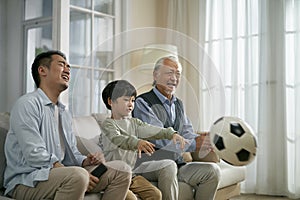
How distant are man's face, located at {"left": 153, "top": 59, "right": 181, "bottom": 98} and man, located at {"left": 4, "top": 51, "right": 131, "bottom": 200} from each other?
399mm

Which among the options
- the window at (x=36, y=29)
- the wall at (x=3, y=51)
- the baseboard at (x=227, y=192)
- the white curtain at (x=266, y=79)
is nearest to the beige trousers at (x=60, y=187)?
the baseboard at (x=227, y=192)

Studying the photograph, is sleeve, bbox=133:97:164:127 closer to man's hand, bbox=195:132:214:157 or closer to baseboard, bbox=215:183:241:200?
man's hand, bbox=195:132:214:157

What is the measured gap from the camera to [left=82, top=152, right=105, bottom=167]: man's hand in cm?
201

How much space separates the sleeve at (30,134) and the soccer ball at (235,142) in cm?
76

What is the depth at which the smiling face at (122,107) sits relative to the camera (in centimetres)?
188

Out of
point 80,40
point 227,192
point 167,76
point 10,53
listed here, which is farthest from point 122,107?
point 10,53

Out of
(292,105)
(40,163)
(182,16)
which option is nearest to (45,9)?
(182,16)

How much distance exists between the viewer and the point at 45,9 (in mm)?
4473

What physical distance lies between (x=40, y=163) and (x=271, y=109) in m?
2.71

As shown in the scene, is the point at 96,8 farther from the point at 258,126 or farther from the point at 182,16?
the point at 258,126

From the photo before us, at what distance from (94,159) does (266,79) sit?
8.02 feet

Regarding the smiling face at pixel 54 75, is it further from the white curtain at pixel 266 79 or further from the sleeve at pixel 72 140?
the white curtain at pixel 266 79

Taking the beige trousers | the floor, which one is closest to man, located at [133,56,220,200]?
the beige trousers

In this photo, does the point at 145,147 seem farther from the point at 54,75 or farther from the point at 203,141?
the point at 54,75
